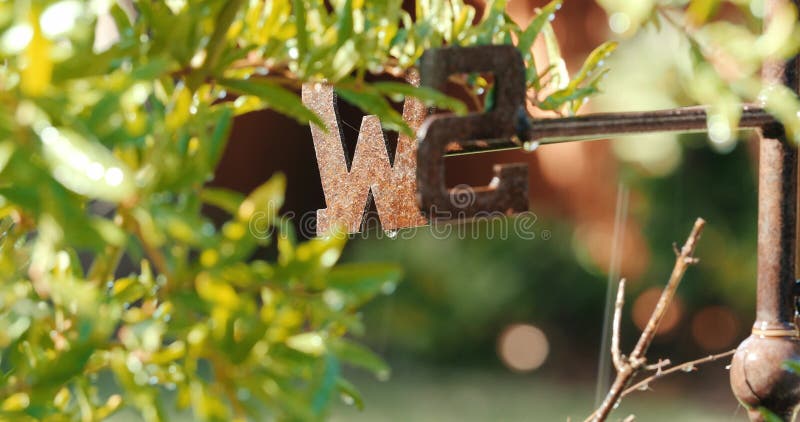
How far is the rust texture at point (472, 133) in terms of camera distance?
1.23 ft

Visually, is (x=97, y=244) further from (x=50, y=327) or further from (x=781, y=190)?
(x=781, y=190)

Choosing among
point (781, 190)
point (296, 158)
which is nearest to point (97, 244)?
point (781, 190)

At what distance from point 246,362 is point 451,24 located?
22 cm

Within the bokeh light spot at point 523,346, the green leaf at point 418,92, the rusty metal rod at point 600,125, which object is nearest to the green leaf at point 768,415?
the rusty metal rod at point 600,125

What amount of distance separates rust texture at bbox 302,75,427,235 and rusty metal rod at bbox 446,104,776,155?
0.27 feet

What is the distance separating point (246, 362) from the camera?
0.27 m

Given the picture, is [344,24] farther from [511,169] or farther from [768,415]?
[768,415]

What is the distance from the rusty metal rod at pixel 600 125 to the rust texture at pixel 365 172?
83 millimetres

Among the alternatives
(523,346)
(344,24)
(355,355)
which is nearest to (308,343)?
(355,355)

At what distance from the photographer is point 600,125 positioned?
417 mm

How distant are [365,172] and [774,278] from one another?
0.80 feet

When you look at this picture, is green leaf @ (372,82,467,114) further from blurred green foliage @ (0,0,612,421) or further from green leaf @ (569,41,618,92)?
green leaf @ (569,41,618,92)

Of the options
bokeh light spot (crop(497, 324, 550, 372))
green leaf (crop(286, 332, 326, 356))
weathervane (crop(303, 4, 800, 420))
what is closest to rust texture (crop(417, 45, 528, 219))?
weathervane (crop(303, 4, 800, 420))

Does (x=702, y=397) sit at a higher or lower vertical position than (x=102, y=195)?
lower
